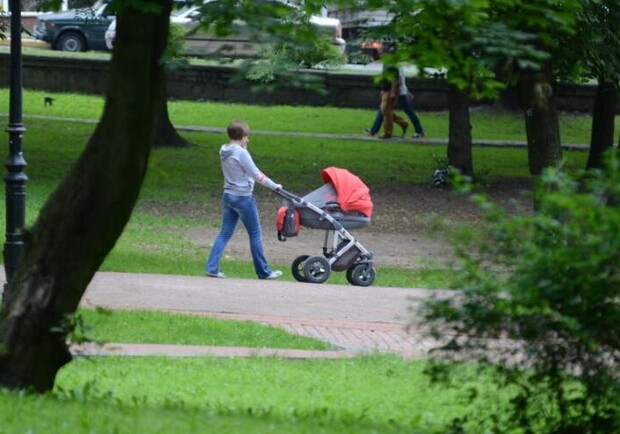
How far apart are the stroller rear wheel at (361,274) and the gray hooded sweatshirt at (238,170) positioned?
5.10 feet

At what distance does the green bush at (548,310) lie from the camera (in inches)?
242

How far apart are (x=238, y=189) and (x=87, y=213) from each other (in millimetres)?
7556

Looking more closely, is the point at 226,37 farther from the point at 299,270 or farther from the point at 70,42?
the point at 70,42

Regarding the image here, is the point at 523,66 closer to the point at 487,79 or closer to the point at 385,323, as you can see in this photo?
the point at 487,79

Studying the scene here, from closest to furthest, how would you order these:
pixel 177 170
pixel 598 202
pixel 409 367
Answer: pixel 598 202 < pixel 409 367 < pixel 177 170

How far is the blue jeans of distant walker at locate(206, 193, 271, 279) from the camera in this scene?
1478 centimetres

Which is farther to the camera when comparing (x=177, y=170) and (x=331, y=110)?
(x=331, y=110)

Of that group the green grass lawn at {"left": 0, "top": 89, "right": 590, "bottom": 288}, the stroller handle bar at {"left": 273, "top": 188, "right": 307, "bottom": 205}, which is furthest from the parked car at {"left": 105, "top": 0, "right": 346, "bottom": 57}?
the stroller handle bar at {"left": 273, "top": 188, "right": 307, "bottom": 205}

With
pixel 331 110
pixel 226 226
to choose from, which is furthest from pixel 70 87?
pixel 226 226

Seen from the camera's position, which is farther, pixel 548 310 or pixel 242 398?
pixel 242 398

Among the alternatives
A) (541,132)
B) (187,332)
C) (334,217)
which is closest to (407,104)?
(541,132)

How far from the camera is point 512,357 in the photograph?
6.45 metres

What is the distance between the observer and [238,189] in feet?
48.3

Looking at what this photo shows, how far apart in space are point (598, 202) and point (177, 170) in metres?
19.0
